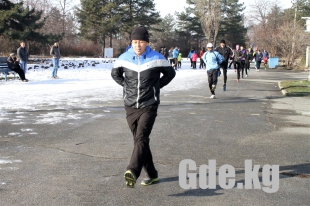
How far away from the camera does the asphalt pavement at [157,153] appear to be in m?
4.42

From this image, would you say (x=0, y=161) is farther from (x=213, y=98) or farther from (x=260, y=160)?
(x=213, y=98)

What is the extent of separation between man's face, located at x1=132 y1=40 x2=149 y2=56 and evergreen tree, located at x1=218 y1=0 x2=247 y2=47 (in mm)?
72331

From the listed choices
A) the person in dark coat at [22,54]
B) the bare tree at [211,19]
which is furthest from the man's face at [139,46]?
the bare tree at [211,19]

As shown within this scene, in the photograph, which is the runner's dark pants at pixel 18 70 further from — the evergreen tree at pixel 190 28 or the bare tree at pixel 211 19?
the evergreen tree at pixel 190 28

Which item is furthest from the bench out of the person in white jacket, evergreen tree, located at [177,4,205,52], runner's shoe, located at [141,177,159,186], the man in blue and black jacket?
evergreen tree, located at [177,4,205,52]

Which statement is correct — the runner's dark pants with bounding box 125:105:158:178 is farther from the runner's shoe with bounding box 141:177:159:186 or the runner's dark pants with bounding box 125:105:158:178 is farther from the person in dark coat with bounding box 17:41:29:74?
the person in dark coat with bounding box 17:41:29:74

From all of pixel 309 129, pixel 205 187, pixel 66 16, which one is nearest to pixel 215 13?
pixel 66 16

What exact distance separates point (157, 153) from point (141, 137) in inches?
64.0

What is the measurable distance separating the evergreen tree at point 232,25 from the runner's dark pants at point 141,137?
238 ft

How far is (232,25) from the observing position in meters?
76.0

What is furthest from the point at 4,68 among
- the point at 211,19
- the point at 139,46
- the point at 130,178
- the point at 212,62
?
the point at 211,19

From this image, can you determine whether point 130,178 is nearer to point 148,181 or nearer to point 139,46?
point 148,181

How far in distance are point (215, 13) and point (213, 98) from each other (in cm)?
5280

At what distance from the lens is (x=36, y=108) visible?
10602 mm
